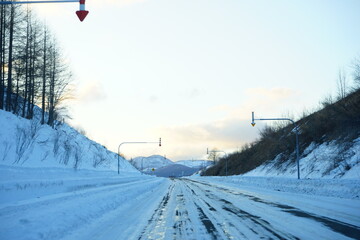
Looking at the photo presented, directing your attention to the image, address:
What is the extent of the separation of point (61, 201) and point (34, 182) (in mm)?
1607

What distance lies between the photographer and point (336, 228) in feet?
21.9

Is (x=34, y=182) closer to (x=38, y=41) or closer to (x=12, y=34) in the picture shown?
(x=12, y=34)

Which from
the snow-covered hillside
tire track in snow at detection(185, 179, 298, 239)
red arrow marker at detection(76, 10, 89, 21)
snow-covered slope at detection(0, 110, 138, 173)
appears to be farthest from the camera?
the snow-covered hillside

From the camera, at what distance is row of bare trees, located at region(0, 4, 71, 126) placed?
88.7 feet

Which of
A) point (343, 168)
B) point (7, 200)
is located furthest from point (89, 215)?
point (343, 168)

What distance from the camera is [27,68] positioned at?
99.1ft

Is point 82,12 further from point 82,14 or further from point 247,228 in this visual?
point 247,228

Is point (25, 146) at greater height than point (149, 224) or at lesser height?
greater

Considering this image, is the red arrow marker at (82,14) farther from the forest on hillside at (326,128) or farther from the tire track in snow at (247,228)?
the forest on hillside at (326,128)

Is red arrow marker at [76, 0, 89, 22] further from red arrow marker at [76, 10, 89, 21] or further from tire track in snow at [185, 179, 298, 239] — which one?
tire track in snow at [185, 179, 298, 239]

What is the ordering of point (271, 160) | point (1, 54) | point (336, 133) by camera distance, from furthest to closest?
point (271, 160) → point (336, 133) → point (1, 54)

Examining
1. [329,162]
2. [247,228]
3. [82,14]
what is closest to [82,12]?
[82,14]

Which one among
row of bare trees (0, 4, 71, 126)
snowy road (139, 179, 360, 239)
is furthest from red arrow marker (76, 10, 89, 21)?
row of bare trees (0, 4, 71, 126)

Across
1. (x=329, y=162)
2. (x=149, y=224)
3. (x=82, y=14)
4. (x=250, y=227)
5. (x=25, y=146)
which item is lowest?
(x=149, y=224)
